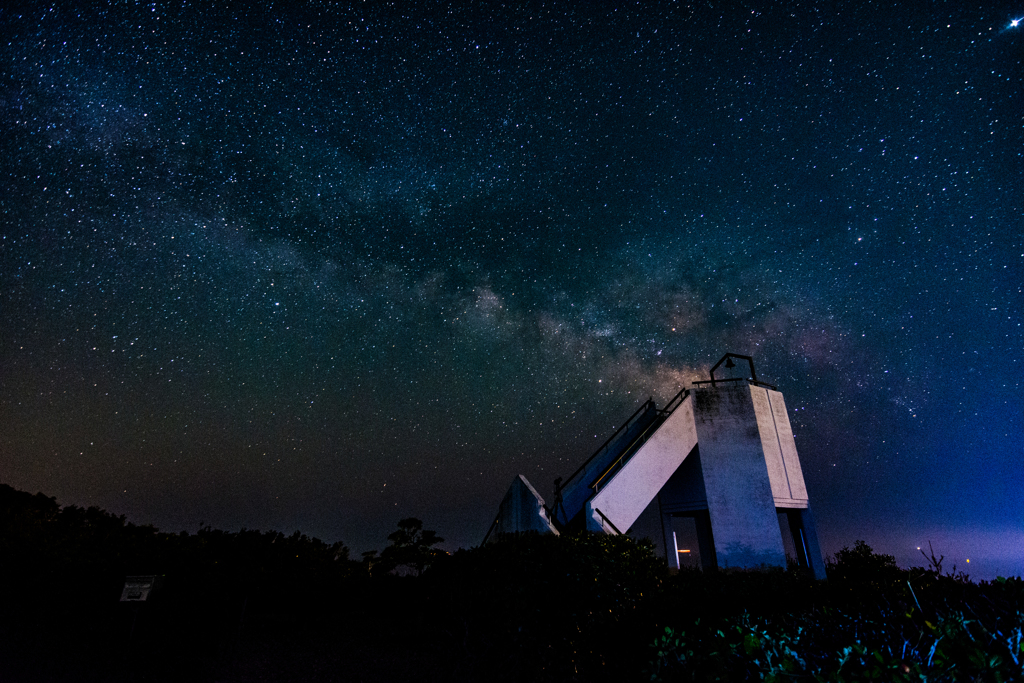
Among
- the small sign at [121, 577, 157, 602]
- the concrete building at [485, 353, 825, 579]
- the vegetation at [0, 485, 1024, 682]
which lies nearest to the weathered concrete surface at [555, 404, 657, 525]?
the concrete building at [485, 353, 825, 579]

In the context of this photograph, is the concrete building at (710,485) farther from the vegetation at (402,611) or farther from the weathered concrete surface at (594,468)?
the vegetation at (402,611)

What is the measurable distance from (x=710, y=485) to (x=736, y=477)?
90 centimetres

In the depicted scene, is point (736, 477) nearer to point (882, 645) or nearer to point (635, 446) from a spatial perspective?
point (635, 446)

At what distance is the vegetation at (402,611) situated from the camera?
5.63 metres

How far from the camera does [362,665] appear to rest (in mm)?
9469

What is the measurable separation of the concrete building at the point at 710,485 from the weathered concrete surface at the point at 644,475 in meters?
0.03

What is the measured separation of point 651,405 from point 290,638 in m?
15.0

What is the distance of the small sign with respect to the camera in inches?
344

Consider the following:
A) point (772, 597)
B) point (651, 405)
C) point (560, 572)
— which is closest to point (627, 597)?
point (560, 572)

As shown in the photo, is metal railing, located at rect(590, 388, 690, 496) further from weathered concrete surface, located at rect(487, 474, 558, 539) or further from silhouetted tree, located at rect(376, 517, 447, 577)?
silhouetted tree, located at rect(376, 517, 447, 577)

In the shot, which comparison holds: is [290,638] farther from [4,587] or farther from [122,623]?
[4,587]

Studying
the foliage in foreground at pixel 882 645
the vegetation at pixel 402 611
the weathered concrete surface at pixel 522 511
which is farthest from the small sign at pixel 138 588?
the foliage in foreground at pixel 882 645

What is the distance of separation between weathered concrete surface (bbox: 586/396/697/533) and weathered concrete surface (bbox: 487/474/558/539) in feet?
4.54

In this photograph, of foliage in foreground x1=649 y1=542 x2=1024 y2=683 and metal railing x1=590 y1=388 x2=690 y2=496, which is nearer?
foliage in foreground x1=649 y1=542 x2=1024 y2=683
